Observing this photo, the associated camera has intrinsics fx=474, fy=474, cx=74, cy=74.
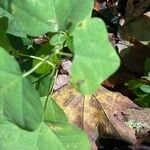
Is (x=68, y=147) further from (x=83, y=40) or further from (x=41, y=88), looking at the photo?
(x=83, y=40)

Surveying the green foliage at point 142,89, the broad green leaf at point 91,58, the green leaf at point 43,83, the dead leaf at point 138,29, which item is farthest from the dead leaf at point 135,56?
the broad green leaf at point 91,58

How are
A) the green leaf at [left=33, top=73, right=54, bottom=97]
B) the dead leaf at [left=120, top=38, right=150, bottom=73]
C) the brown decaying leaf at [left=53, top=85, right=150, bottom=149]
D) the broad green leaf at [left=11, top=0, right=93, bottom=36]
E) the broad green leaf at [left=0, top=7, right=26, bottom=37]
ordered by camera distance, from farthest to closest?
the dead leaf at [left=120, top=38, right=150, bottom=73] → the brown decaying leaf at [left=53, top=85, right=150, bottom=149] → the broad green leaf at [left=0, top=7, right=26, bottom=37] → the green leaf at [left=33, top=73, right=54, bottom=97] → the broad green leaf at [left=11, top=0, right=93, bottom=36]

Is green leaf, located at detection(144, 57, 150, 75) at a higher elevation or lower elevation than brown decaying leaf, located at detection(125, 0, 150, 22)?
lower

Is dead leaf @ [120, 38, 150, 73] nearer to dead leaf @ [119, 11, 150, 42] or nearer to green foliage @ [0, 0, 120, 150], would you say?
dead leaf @ [119, 11, 150, 42]

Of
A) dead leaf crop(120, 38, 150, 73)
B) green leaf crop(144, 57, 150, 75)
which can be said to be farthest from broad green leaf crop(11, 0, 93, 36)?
dead leaf crop(120, 38, 150, 73)

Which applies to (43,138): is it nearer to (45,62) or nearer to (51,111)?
(51,111)

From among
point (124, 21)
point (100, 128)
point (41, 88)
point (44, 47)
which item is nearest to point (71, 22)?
point (44, 47)

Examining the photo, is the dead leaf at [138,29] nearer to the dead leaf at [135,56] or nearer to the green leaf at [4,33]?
the dead leaf at [135,56]
